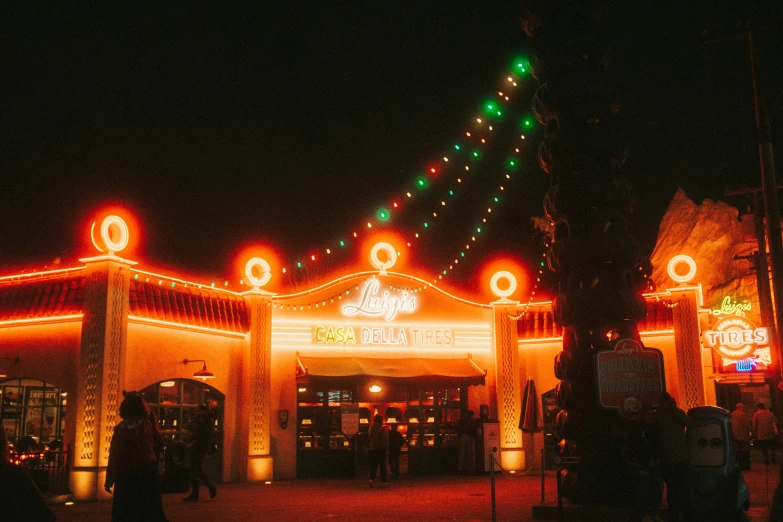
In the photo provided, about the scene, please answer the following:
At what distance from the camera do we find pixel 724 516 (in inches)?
420

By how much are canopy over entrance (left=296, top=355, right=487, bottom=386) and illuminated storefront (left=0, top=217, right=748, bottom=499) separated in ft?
0.18

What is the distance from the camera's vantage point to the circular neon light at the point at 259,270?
61.5 feet

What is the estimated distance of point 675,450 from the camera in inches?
415

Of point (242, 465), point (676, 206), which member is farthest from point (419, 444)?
point (676, 206)

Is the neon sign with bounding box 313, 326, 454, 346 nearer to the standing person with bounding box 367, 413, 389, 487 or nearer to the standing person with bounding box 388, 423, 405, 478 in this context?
the standing person with bounding box 388, 423, 405, 478

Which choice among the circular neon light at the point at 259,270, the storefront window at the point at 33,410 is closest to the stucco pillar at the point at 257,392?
the circular neon light at the point at 259,270

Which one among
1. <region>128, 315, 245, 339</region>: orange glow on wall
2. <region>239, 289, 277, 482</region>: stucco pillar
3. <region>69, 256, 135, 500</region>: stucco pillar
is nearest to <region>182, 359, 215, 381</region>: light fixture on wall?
<region>128, 315, 245, 339</region>: orange glow on wall

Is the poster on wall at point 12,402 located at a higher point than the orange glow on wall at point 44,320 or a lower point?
lower

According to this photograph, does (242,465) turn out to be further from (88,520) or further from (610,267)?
(610,267)

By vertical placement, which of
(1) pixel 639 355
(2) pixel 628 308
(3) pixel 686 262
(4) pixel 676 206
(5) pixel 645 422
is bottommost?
(5) pixel 645 422

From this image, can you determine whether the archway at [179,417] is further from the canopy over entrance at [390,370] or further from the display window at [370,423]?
the canopy over entrance at [390,370]

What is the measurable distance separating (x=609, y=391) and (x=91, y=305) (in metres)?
9.72

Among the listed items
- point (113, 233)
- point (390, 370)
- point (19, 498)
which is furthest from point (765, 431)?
point (19, 498)

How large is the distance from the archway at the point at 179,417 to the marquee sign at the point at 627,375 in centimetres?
801
